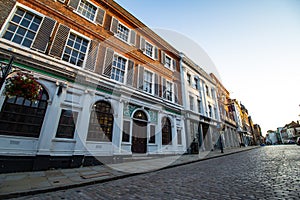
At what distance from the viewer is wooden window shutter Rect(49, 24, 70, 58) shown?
7.51m

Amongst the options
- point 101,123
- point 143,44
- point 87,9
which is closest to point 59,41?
point 87,9

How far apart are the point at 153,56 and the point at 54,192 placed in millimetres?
12855

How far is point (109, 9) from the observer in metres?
11.2

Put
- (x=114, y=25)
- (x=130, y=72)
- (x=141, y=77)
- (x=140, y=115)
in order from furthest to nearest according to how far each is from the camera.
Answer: (x=141, y=77) < (x=114, y=25) < (x=130, y=72) < (x=140, y=115)

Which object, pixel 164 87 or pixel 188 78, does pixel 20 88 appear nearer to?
pixel 164 87

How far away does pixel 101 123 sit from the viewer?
841cm

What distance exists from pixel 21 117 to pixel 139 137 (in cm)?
692

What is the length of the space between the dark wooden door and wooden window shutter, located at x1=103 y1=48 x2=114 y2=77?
4.14 m

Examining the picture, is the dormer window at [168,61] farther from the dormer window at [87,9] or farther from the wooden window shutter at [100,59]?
the dormer window at [87,9]

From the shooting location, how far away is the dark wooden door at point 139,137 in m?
9.90

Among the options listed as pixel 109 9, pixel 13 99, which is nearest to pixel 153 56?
pixel 109 9

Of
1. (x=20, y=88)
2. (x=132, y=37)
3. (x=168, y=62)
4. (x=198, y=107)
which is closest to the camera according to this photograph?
(x=20, y=88)

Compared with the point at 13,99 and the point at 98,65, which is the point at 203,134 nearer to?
the point at 98,65

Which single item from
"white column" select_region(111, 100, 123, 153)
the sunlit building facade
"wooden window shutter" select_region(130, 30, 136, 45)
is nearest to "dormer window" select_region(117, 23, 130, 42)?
the sunlit building facade
